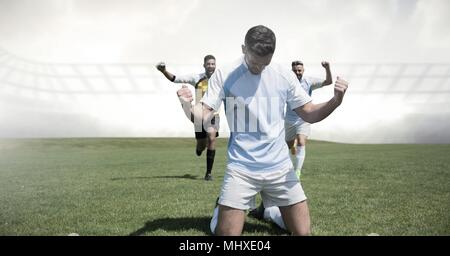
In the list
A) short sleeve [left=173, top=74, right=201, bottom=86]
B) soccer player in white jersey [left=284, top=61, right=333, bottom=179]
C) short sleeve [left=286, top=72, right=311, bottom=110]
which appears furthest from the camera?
short sleeve [left=173, top=74, right=201, bottom=86]

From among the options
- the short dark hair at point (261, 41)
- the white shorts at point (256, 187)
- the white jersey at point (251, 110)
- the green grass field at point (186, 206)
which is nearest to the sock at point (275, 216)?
the green grass field at point (186, 206)

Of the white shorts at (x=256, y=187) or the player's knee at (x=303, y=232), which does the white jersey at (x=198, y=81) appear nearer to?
the white shorts at (x=256, y=187)

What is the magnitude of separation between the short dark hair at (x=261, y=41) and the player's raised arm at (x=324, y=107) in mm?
855

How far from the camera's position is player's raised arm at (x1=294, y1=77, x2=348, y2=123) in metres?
5.57

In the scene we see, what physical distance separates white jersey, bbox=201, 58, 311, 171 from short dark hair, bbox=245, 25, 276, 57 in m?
0.43

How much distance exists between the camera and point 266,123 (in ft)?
19.9

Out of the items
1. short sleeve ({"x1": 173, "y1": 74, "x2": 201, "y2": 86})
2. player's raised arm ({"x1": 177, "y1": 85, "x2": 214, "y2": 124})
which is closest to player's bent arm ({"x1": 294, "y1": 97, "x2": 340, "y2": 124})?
player's raised arm ({"x1": 177, "y1": 85, "x2": 214, "y2": 124})

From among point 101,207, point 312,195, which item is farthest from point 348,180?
point 101,207

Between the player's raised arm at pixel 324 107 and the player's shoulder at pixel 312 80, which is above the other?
the player's raised arm at pixel 324 107

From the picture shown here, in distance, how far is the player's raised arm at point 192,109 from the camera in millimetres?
5316

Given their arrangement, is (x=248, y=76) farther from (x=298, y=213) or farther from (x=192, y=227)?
(x=192, y=227)

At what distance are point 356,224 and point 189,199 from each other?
12.4ft

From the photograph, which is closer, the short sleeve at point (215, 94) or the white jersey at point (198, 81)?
the short sleeve at point (215, 94)

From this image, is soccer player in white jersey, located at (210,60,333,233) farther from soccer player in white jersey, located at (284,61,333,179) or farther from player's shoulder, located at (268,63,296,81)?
player's shoulder, located at (268,63,296,81)
